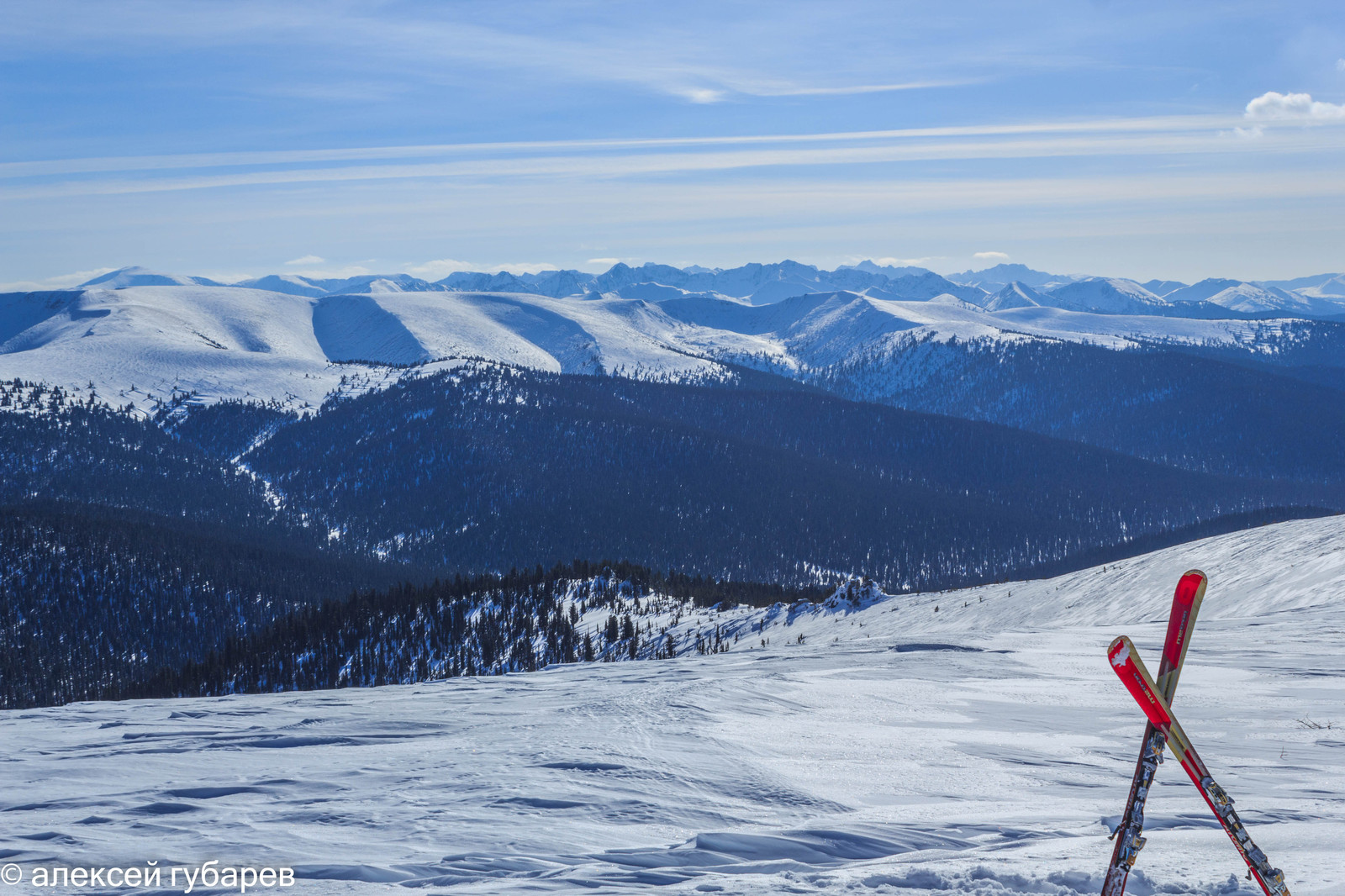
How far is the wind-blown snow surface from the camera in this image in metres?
8.91

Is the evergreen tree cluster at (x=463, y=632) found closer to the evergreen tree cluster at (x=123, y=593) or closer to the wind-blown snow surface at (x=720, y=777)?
the evergreen tree cluster at (x=123, y=593)

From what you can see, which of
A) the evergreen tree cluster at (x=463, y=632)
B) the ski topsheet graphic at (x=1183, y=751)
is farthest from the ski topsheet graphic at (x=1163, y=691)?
the evergreen tree cluster at (x=463, y=632)

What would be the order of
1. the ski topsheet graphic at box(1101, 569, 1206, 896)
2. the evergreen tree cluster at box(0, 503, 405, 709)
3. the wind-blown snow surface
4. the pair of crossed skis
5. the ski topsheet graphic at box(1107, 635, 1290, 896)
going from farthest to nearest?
the evergreen tree cluster at box(0, 503, 405, 709) < the wind-blown snow surface < the ski topsheet graphic at box(1101, 569, 1206, 896) < the pair of crossed skis < the ski topsheet graphic at box(1107, 635, 1290, 896)

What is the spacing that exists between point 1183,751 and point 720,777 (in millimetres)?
7736

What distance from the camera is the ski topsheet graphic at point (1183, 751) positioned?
198 inches

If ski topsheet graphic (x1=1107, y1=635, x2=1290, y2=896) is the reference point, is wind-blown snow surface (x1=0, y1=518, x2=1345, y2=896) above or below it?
below

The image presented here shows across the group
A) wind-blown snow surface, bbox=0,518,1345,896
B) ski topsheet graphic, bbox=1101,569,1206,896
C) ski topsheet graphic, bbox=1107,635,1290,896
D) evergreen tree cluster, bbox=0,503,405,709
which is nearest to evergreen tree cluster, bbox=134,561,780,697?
evergreen tree cluster, bbox=0,503,405,709

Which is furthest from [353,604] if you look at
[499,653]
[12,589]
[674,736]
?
[674,736]

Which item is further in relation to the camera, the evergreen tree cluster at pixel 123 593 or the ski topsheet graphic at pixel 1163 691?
the evergreen tree cluster at pixel 123 593

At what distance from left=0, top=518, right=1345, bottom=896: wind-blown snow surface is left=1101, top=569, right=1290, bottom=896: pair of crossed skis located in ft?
7.96

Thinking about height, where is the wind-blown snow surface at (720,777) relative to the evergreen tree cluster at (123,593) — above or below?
above

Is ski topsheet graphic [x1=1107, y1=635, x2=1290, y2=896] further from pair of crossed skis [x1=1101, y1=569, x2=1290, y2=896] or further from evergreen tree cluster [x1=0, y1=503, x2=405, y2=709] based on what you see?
evergreen tree cluster [x1=0, y1=503, x2=405, y2=709]

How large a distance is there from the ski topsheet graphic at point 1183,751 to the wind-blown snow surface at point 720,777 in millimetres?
2478

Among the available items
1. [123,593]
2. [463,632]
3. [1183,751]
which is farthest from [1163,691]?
[123,593]
